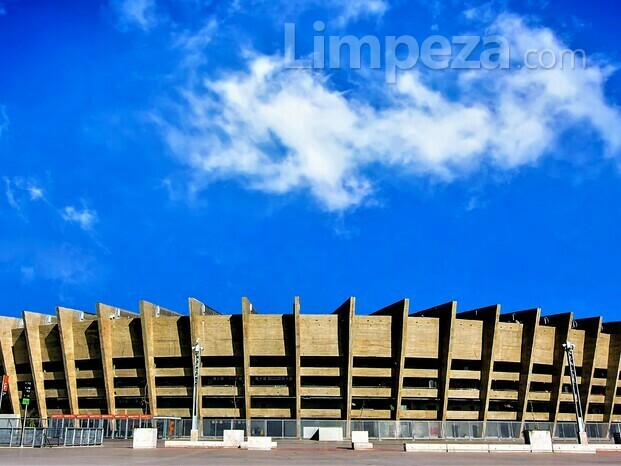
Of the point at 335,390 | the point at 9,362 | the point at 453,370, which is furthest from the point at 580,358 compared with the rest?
the point at 9,362

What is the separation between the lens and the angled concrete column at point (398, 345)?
5831cm

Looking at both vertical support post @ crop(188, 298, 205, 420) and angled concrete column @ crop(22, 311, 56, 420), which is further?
angled concrete column @ crop(22, 311, 56, 420)

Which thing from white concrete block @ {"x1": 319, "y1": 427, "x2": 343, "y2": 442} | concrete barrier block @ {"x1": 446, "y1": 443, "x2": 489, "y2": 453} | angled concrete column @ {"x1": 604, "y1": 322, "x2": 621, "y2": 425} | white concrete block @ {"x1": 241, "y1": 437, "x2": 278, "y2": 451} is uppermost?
angled concrete column @ {"x1": 604, "y1": 322, "x2": 621, "y2": 425}

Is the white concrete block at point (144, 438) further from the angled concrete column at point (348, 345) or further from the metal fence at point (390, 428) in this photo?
the angled concrete column at point (348, 345)

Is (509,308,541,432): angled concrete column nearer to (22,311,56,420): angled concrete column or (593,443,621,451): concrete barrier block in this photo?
(593,443,621,451): concrete barrier block

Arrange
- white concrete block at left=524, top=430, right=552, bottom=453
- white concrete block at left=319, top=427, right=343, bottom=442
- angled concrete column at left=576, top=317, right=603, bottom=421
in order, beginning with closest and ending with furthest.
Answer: white concrete block at left=524, top=430, right=552, bottom=453
white concrete block at left=319, top=427, right=343, bottom=442
angled concrete column at left=576, top=317, right=603, bottom=421

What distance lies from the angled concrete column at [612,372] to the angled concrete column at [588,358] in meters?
2.95

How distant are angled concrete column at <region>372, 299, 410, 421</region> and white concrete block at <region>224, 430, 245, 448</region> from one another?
2676cm

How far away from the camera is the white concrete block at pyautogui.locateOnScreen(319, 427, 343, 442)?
47.8 metres

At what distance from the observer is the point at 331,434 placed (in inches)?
1903

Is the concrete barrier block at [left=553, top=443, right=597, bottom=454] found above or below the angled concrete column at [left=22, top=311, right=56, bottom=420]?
below

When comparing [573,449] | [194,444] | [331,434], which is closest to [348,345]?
[331,434]

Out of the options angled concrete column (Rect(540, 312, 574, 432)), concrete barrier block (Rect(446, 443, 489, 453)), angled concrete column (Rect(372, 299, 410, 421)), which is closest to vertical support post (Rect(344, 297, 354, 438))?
angled concrete column (Rect(372, 299, 410, 421))

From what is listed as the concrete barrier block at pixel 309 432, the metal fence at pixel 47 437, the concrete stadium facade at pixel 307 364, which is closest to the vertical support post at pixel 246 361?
the concrete stadium facade at pixel 307 364
